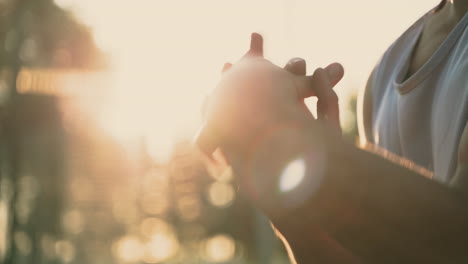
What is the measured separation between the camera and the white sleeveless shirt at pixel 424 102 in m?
1.88

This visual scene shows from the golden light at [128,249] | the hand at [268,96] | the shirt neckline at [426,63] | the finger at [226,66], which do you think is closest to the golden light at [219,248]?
the golden light at [128,249]

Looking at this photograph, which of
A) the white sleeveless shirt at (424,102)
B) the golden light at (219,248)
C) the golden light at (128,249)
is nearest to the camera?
the white sleeveless shirt at (424,102)

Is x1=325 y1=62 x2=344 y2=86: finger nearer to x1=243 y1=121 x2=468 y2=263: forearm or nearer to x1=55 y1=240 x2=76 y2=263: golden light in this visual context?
x1=243 y1=121 x2=468 y2=263: forearm

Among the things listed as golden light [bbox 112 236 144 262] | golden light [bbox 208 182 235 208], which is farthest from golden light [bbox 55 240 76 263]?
golden light [bbox 208 182 235 208]

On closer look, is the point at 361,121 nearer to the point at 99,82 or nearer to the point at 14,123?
the point at 14,123

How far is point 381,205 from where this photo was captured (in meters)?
1.50

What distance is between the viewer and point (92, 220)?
43375 mm

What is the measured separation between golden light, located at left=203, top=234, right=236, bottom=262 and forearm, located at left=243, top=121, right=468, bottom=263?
49309 millimetres

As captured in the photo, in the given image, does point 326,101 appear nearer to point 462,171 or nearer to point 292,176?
point 292,176

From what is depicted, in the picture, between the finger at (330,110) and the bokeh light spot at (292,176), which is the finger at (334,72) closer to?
the finger at (330,110)

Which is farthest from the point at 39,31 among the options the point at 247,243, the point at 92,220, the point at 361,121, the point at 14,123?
the point at 361,121

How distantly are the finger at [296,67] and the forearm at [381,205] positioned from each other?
0.65ft

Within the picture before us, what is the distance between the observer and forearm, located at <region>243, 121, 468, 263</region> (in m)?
1.48

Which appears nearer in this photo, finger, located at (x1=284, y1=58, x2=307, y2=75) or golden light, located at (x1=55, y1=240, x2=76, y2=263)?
finger, located at (x1=284, y1=58, x2=307, y2=75)
